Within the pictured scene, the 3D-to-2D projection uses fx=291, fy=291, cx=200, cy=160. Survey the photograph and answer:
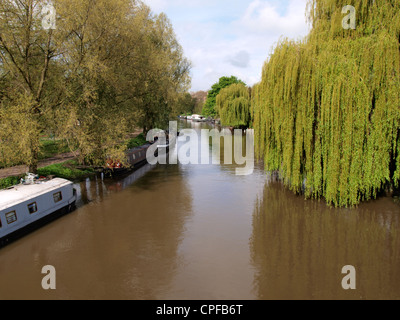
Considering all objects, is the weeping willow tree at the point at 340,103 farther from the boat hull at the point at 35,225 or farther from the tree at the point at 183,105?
the tree at the point at 183,105

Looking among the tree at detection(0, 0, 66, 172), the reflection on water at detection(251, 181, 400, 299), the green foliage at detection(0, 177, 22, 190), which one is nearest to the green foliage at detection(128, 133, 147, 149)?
the tree at detection(0, 0, 66, 172)

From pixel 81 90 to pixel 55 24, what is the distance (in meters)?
3.83

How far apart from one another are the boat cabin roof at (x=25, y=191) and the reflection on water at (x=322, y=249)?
9.62 metres

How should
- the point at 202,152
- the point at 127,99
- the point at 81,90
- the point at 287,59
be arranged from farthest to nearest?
the point at 202,152
the point at 127,99
the point at 81,90
the point at 287,59

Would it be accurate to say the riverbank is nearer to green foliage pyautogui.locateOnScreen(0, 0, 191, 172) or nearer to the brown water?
green foliage pyautogui.locateOnScreen(0, 0, 191, 172)

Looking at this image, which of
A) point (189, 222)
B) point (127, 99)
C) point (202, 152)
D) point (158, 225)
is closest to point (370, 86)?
point (189, 222)

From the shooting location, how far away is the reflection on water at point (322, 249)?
8.75 meters

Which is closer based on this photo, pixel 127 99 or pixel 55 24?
pixel 55 24

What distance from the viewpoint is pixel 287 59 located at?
15117 millimetres

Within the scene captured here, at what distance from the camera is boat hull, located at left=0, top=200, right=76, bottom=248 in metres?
11.5

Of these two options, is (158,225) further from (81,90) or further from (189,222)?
(81,90)

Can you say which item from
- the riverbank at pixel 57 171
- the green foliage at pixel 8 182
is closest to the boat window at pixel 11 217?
the green foliage at pixel 8 182
